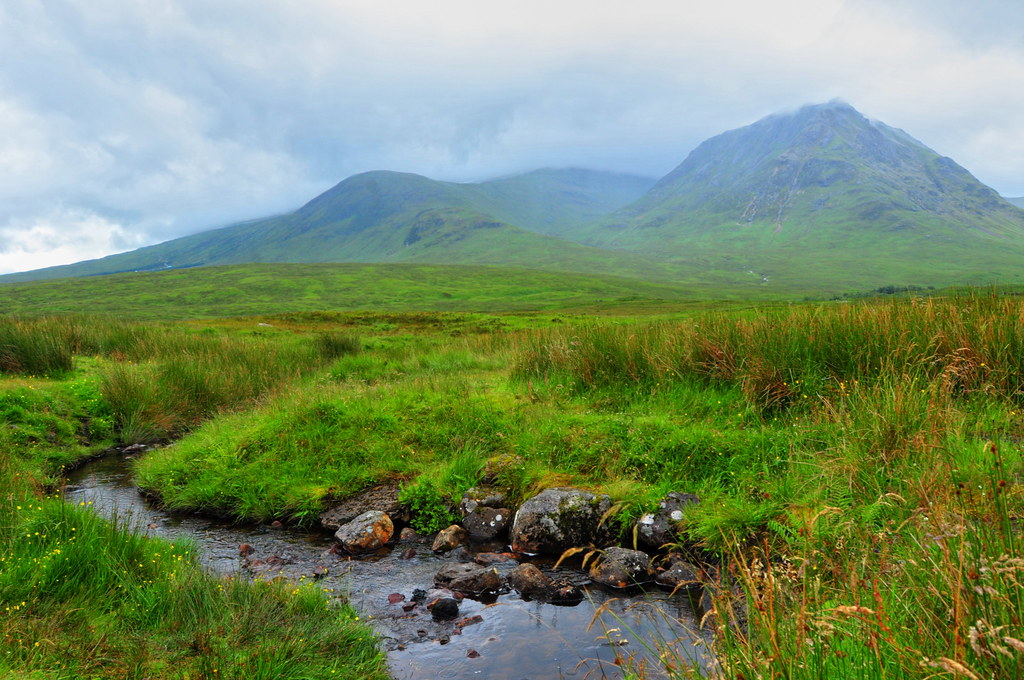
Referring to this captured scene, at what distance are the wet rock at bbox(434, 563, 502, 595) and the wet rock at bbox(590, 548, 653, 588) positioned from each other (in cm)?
120

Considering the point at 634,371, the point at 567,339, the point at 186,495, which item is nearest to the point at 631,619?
the point at 634,371

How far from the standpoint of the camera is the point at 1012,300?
9992 millimetres

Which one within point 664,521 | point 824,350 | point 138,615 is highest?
point 824,350

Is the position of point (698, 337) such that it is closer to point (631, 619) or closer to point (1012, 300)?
point (1012, 300)

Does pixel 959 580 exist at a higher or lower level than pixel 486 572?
higher

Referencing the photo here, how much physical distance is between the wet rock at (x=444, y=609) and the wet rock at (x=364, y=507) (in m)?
2.76

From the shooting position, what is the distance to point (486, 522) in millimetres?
8578

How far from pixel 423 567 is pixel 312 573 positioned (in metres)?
1.40

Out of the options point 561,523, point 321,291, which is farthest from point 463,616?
point 321,291

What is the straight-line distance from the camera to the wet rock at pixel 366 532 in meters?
8.16

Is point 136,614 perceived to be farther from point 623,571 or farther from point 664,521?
point 664,521

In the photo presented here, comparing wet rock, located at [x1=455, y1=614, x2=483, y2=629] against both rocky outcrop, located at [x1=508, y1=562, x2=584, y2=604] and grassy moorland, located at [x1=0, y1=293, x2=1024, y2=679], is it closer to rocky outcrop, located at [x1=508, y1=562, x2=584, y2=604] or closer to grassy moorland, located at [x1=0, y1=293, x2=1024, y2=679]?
rocky outcrop, located at [x1=508, y1=562, x2=584, y2=604]

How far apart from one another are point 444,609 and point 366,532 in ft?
7.89

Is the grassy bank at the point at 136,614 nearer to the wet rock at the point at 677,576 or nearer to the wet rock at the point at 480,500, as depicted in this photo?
the wet rock at the point at 480,500
